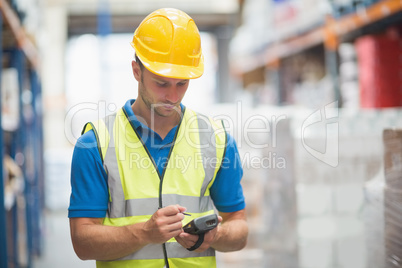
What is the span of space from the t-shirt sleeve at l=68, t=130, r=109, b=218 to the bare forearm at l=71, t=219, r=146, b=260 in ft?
0.20

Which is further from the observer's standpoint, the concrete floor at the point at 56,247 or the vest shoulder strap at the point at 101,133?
the concrete floor at the point at 56,247

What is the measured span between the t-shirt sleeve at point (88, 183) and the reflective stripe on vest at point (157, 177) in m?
0.03

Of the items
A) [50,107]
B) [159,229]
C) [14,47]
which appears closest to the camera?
[159,229]

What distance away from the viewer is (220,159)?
6.52 feet

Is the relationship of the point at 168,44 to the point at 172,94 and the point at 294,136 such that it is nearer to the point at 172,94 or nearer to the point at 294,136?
the point at 172,94

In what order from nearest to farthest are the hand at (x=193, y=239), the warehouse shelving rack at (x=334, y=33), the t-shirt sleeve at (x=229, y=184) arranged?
the hand at (x=193, y=239), the t-shirt sleeve at (x=229, y=184), the warehouse shelving rack at (x=334, y=33)

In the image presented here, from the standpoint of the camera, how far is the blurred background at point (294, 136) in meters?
2.62

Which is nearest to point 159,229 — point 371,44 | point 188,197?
point 188,197

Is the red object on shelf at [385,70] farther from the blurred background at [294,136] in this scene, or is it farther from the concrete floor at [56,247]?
the concrete floor at [56,247]

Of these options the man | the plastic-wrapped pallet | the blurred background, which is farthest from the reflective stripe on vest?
the plastic-wrapped pallet

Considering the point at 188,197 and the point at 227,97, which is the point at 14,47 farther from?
the point at 227,97

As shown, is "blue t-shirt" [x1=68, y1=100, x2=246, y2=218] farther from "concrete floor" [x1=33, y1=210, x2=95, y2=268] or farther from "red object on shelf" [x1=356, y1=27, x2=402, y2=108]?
"red object on shelf" [x1=356, y1=27, x2=402, y2=108]

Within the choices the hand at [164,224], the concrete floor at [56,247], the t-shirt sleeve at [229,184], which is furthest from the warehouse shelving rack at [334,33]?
the concrete floor at [56,247]

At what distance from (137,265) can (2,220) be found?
A: 196cm
